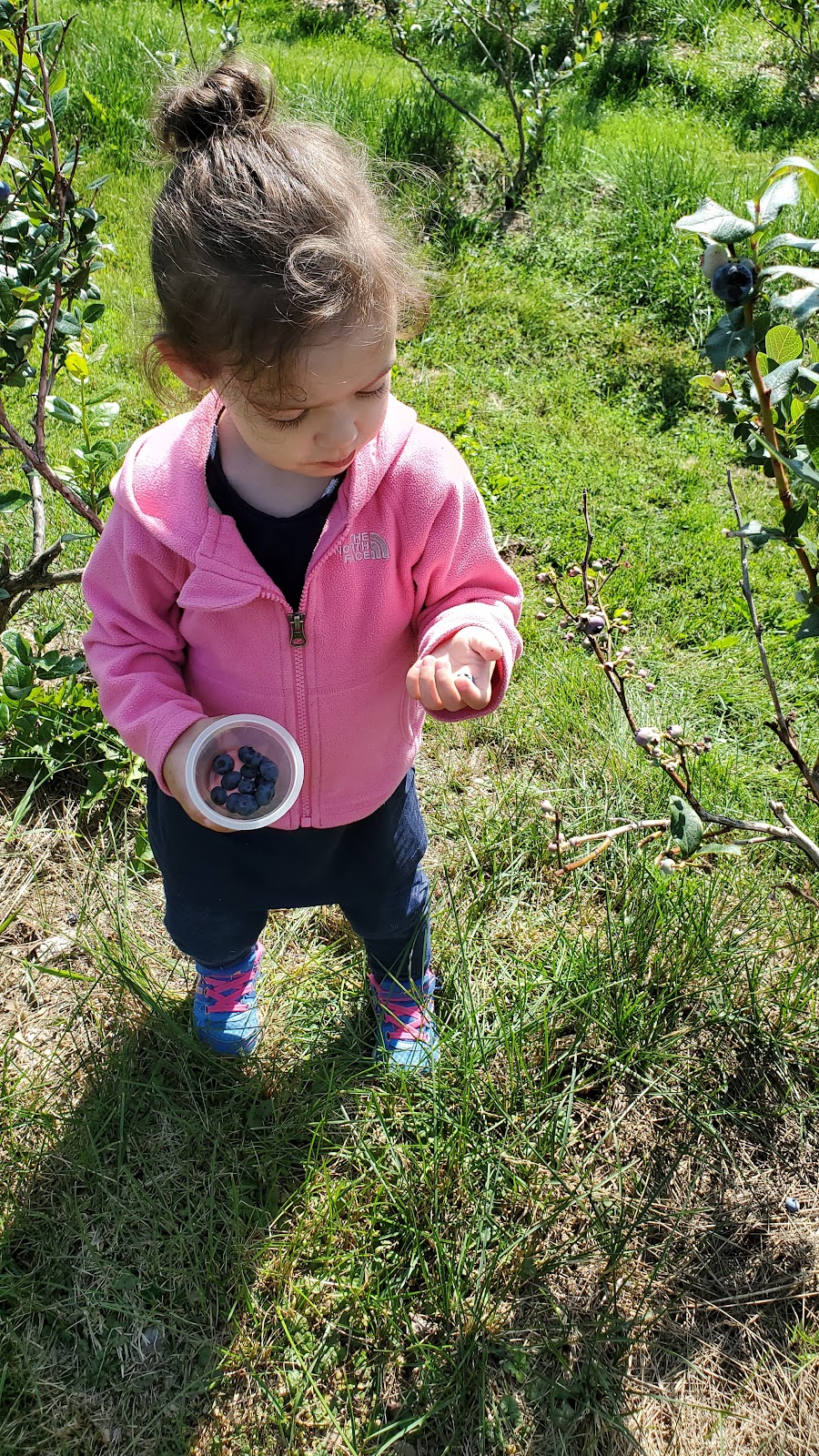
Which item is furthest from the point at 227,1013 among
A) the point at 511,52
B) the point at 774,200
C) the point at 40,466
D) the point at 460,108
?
the point at 511,52

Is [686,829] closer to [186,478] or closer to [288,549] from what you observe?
[288,549]

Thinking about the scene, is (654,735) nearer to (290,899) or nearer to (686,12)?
(290,899)

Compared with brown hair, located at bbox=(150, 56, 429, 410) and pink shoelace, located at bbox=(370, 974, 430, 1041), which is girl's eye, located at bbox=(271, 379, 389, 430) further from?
pink shoelace, located at bbox=(370, 974, 430, 1041)

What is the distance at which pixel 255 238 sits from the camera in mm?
1156

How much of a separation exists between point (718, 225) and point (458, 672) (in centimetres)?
58

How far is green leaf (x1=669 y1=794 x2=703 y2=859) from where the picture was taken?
141cm

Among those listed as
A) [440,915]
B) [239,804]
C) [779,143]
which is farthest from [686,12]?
[239,804]

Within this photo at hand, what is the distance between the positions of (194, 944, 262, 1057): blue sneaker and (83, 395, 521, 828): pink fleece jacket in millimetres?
465

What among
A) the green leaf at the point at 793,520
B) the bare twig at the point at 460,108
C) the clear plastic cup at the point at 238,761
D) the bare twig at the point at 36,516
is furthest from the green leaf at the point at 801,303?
the bare twig at the point at 460,108

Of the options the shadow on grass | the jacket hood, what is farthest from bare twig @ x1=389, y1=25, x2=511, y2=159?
the shadow on grass

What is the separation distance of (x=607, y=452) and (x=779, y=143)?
2349 millimetres

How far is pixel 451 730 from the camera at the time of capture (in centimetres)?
252

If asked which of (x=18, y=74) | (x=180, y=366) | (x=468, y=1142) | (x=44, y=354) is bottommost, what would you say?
(x=468, y=1142)

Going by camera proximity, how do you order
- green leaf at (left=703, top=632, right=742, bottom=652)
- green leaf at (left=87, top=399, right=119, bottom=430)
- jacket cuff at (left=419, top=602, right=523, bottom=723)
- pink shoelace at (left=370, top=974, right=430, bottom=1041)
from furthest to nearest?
green leaf at (left=703, top=632, right=742, bottom=652) → green leaf at (left=87, top=399, right=119, bottom=430) → pink shoelace at (left=370, top=974, right=430, bottom=1041) → jacket cuff at (left=419, top=602, right=523, bottom=723)
